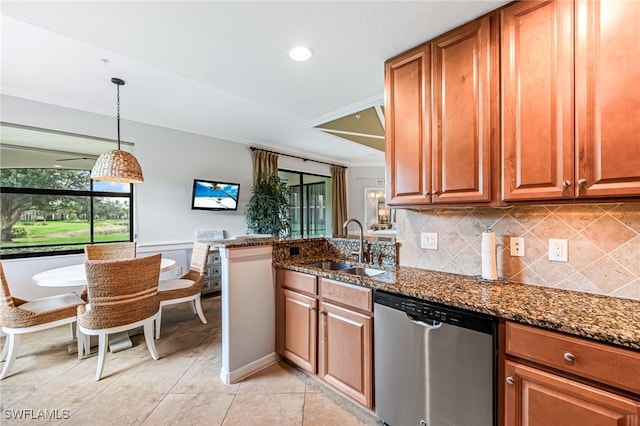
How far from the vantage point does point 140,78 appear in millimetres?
2824

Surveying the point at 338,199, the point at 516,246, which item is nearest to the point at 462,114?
the point at 516,246

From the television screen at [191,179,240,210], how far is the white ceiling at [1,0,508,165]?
128 centimetres

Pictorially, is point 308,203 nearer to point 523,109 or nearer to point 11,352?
point 11,352

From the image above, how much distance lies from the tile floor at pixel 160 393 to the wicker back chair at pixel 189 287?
48 centimetres

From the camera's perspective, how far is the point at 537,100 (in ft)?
4.57

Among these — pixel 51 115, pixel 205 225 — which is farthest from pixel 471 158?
pixel 51 115

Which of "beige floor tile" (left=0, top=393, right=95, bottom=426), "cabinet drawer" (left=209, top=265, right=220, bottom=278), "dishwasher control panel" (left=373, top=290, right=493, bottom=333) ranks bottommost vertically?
"beige floor tile" (left=0, top=393, right=95, bottom=426)

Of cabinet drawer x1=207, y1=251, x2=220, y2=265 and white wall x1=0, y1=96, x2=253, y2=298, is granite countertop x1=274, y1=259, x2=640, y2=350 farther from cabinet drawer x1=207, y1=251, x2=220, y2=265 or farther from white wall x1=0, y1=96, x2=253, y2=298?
white wall x1=0, y1=96, x2=253, y2=298

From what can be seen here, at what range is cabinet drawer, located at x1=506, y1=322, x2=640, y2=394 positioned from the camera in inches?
37.7

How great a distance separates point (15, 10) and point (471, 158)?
8.67 ft

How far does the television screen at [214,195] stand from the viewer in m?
4.47

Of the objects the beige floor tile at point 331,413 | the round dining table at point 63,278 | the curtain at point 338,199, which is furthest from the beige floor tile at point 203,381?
the curtain at point 338,199

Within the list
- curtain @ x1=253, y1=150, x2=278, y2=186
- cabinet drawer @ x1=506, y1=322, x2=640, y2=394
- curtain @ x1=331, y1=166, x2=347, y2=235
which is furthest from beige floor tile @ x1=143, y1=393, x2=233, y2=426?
curtain @ x1=331, y1=166, x2=347, y2=235

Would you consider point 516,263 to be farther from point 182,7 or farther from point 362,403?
point 182,7
